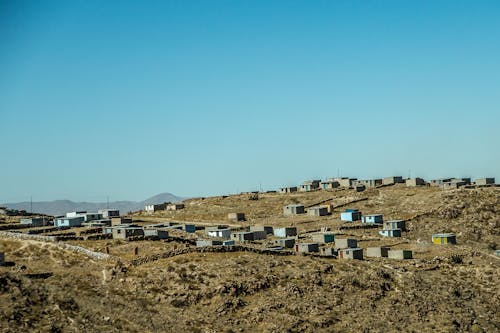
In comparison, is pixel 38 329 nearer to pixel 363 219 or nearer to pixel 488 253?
pixel 488 253

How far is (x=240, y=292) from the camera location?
2018 inches

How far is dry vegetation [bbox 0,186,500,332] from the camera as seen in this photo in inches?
1709

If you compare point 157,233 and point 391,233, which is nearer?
point 157,233

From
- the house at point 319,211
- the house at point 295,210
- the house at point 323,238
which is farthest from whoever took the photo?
the house at point 295,210

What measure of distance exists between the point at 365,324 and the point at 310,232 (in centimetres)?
3414

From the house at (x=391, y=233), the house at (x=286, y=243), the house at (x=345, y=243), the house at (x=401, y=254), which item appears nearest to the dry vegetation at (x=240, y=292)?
the house at (x=401, y=254)

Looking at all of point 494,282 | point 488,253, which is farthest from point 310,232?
point 494,282

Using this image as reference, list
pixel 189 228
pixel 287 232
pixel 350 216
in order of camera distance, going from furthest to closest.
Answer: pixel 350 216, pixel 189 228, pixel 287 232

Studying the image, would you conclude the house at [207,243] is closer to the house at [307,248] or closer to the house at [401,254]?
the house at [307,248]

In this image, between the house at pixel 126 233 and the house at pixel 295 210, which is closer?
the house at pixel 126 233

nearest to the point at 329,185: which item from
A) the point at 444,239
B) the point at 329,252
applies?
the point at 444,239

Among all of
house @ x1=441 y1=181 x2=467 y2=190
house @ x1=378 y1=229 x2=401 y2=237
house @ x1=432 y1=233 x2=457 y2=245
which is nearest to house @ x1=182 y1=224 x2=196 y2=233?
house @ x1=378 y1=229 x2=401 y2=237

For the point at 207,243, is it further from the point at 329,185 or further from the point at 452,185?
the point at 329,185

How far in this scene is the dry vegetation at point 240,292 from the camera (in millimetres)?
43406
